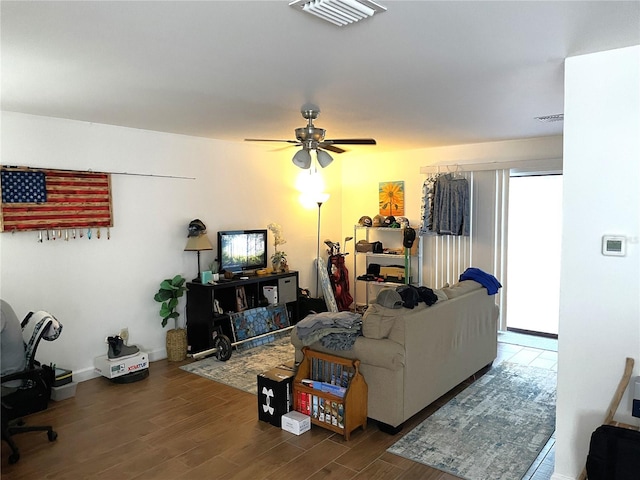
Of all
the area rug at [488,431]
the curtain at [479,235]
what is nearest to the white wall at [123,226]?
the curtain at [479,235]

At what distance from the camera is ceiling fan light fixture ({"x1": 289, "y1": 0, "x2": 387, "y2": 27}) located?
183 centimetres

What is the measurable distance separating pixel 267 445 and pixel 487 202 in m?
4.13

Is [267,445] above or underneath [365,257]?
underneath

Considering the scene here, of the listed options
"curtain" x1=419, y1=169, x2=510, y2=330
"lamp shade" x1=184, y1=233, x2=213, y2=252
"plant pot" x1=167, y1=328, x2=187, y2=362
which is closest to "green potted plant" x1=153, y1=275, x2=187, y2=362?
"plant pot" x1=167, y1=328, x2=187, y2=362

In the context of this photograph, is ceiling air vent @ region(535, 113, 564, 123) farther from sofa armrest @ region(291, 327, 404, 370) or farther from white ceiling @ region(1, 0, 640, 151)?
sofa armrest @ region(291, 327, 404, 370)

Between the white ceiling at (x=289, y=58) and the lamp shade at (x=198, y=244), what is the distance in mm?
1335

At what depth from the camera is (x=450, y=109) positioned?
3.90 meters

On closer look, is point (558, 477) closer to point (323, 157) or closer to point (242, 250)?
point (323, 157)

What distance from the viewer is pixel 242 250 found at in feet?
18.5

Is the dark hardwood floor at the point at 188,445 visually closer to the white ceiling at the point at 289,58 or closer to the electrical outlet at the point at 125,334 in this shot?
the electrical outlet at the point at 125,334

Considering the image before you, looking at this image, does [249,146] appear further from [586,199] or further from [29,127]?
[586,199]

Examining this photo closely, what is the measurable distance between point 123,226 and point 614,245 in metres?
4.14

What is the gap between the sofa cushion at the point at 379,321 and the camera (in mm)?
3340

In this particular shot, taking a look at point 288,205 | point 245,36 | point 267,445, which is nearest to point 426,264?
point 288,205
